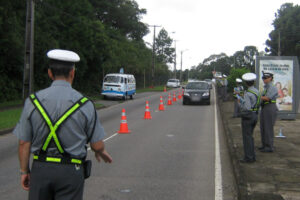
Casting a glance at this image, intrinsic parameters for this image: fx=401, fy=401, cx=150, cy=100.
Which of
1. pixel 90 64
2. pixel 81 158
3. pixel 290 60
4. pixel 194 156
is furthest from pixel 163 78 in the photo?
pixel 81 158

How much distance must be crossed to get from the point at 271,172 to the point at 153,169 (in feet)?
7.17

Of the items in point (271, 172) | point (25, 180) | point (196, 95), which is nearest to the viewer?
point (25, 180)

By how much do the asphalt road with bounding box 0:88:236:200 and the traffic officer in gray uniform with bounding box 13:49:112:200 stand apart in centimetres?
293

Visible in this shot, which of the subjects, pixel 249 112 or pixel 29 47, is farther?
pixel 29 47

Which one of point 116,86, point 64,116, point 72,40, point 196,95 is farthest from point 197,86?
point 64,116

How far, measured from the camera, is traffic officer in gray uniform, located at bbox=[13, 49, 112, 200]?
296 centimetres

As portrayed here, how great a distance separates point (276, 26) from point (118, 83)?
5638 cm

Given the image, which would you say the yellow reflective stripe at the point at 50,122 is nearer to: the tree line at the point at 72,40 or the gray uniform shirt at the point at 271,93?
the gray uniform shirt at the point at 271,93

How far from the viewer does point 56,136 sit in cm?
295

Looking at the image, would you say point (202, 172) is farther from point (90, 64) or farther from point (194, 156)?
point (90, 64)

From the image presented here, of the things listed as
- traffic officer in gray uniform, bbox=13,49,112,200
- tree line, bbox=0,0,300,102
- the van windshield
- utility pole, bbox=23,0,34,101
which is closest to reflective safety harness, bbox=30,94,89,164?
traffic officer in gray uniform, bbox=13,49,112,200

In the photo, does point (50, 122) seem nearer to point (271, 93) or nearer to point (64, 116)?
point (64, 116)

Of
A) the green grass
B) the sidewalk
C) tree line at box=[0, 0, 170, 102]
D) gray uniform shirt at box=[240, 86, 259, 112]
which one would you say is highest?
tree line at box=[0, 0, 170, 102]

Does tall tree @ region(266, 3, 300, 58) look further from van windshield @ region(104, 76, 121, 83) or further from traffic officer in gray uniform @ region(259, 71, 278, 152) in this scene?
traffic officer in gray uniform @ region(259, 71, 278, 152)
